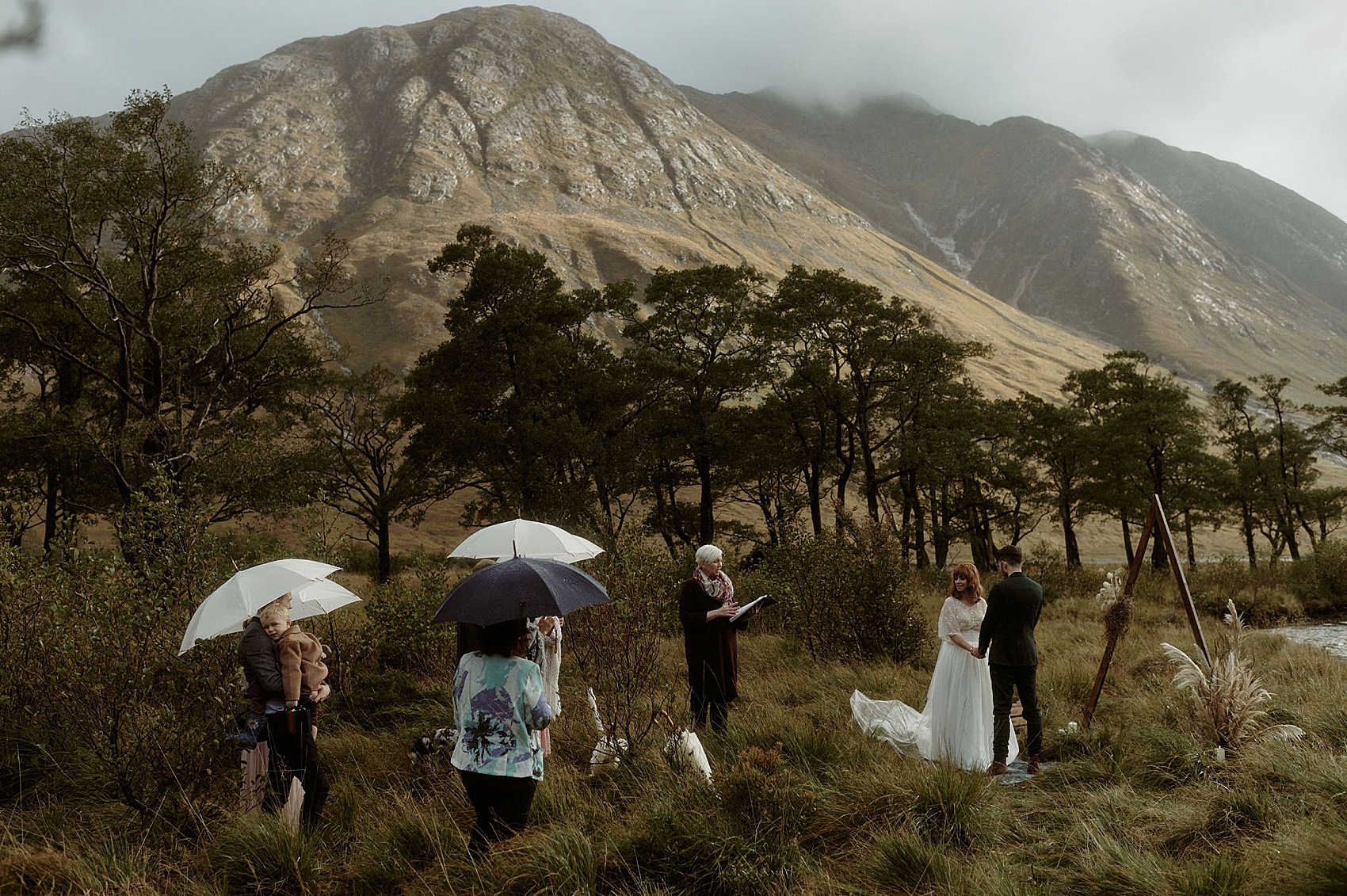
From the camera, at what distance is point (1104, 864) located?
4039mm

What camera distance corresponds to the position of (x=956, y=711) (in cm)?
714

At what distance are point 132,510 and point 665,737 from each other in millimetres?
5532

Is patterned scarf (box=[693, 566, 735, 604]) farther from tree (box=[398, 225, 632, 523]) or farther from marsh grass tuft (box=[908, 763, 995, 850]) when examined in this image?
tree (box=[398, 225, 632, 523])

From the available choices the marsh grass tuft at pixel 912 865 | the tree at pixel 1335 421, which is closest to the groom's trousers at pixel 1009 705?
the marsh grass tuft at pixel 912 865

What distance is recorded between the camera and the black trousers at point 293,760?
543 centimetres

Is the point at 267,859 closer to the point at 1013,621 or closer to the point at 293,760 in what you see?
the point at 293,760

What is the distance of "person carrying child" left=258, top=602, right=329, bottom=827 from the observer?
5434mm

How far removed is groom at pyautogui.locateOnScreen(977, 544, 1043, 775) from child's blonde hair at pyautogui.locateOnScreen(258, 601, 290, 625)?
5776 millimetres

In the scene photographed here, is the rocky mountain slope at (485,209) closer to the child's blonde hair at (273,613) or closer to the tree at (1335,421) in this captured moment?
the tree at (1335,421)

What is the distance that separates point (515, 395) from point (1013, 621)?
22201 millimetres

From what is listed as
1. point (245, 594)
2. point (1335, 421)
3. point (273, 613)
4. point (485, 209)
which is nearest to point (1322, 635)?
point (273, 613)

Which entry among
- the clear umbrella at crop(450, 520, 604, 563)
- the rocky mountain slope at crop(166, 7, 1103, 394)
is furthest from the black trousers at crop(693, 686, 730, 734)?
the rocky mountain slope at crop(166, 7, 1103, 394)

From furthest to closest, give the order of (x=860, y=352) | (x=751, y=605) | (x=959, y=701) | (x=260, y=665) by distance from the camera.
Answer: (x=860, y=352), (x=959, y=701), (x=751, y=605), (x=260, y=665)

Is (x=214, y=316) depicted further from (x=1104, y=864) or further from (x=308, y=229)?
(x=308, y=229)
